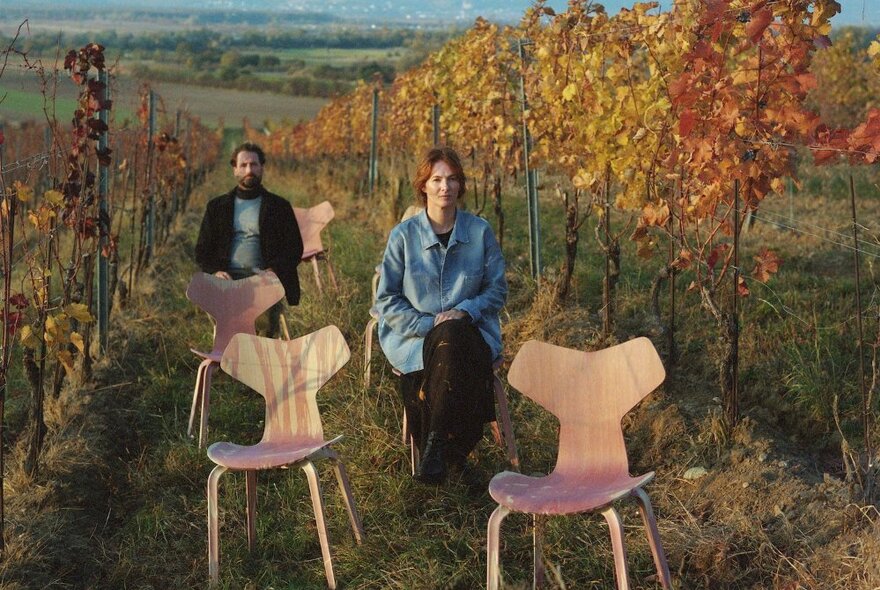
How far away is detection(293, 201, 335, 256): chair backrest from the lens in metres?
7.52

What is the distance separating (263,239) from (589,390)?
2.88m

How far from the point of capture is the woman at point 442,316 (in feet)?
13.1

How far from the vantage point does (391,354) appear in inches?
171

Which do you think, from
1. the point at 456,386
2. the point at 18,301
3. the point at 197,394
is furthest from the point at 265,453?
the point at 197,394

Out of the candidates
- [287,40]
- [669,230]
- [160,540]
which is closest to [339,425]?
[160,540]

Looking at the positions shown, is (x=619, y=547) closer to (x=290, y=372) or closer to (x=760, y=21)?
(x=290, y=372)

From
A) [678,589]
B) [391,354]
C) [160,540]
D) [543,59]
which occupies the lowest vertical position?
[160,540]

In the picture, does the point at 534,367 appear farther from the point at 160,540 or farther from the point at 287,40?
the point at 287,40

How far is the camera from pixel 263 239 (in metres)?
6.01

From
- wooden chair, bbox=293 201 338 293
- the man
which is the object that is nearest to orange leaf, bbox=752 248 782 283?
the man

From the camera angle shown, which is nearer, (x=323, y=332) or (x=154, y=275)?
(x=323, y=332)

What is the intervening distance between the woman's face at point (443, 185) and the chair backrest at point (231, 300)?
1.19m

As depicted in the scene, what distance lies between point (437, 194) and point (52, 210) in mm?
1627

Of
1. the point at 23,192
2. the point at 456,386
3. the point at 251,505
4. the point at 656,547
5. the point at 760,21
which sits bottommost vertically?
the point at 251,505
